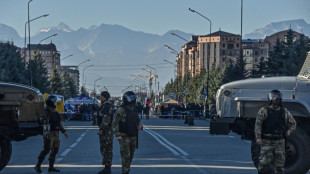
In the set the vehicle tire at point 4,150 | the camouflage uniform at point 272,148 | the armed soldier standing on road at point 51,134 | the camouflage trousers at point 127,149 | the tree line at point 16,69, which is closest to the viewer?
A: the camouflage uniform at point 272,148

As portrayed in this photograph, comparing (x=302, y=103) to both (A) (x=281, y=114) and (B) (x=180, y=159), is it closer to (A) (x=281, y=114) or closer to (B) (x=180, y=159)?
(A) (x=281, y=114)

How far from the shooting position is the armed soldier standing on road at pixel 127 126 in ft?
42.6

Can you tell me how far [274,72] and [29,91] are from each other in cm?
5435

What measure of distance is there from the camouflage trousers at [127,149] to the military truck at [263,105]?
7.18ft

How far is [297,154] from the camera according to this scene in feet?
45.2

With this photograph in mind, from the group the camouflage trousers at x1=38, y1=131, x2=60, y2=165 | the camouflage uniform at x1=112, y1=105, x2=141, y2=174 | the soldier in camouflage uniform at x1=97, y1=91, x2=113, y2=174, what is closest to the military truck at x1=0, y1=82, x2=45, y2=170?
the camouflage trousers at x1=38, y1=131, x2=60, y2=165

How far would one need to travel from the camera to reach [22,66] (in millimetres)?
86688

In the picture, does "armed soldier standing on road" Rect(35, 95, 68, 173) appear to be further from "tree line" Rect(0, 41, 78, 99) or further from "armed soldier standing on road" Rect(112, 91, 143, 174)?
"tree line" Rect(0, 41, 78, 99)

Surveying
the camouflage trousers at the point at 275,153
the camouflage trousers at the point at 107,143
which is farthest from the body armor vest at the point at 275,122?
the camouflage trousers at the point at 107,143

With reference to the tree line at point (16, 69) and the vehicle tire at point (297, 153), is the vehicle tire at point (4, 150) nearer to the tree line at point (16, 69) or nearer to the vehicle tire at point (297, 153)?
the vehicle tire at point (297, 153)

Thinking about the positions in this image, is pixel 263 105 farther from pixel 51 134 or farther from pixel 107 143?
pixel 51 134

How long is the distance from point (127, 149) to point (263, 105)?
298 centimetres

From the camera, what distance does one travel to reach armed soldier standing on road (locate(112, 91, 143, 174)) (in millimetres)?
12977

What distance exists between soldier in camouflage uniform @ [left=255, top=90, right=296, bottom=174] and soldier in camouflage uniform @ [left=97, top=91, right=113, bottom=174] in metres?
4.02
